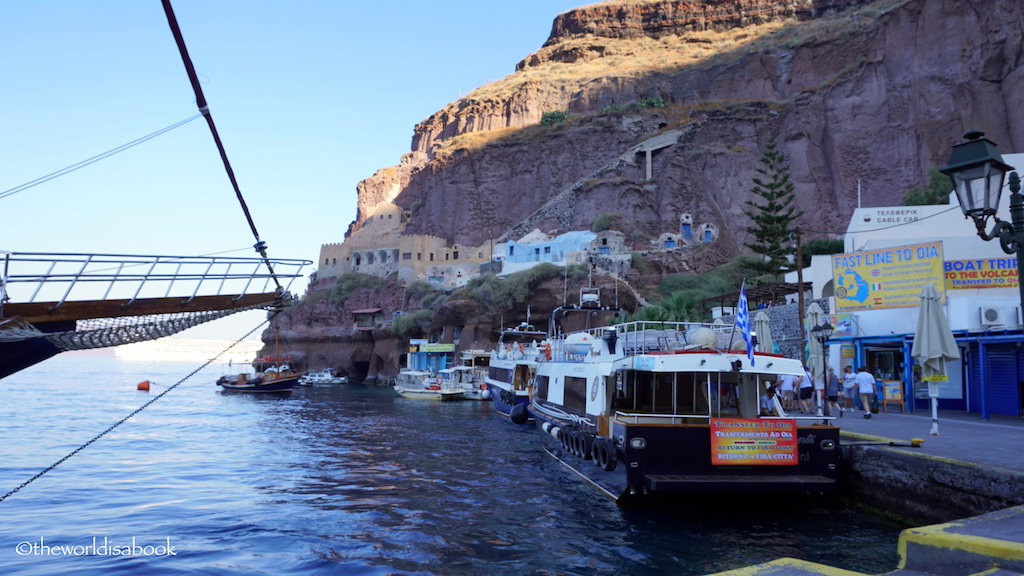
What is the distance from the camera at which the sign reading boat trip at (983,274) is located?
21688mm

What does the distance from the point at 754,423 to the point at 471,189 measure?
89310mm

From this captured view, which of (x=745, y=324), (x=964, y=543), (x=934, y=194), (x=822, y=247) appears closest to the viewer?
(x=964, y=543)

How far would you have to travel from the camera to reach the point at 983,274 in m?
21.8

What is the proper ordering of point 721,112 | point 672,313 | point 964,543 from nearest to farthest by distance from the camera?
1. point 964,543
2. point 672,313
3. point 721,112

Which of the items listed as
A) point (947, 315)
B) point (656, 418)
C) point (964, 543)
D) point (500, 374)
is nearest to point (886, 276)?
point (947, 315)

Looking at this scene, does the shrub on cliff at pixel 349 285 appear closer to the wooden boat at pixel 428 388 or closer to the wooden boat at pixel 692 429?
the wooden boat at pixel 428 388

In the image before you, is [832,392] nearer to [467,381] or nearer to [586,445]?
[586,445]

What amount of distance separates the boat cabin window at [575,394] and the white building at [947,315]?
10.4 meters

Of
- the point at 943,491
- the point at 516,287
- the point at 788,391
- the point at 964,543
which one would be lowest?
the point at 943,491

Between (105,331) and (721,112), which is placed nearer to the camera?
(105,331)

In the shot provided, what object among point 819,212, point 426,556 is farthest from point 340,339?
point 426,556

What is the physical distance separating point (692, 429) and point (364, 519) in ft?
19.9

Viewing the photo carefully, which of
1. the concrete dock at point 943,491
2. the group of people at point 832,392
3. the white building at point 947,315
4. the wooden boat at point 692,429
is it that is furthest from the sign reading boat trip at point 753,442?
the white building at point 947,315

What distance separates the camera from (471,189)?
9906 centimetres
